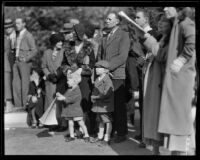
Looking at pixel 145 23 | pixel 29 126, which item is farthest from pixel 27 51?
pixel 145 23

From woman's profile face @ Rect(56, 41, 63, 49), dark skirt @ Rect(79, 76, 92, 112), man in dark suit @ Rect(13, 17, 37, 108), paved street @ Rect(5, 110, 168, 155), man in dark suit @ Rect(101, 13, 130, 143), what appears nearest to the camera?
paved street @ Rect(5, 110, 168, 155)

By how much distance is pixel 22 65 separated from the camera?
9.00m

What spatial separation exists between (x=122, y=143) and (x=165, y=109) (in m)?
1.96

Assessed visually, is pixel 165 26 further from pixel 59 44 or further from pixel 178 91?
pixel 59 44

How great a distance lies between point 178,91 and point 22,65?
15.8 ft

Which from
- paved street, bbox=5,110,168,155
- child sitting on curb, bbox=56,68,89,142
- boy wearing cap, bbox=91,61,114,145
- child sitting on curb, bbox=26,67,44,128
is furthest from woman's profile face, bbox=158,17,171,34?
child sitting on curb, bbox=26,67,44,128

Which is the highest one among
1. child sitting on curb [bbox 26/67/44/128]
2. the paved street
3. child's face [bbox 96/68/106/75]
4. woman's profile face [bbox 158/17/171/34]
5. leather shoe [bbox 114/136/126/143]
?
woman's profile face [bbox 158/17/171/34]

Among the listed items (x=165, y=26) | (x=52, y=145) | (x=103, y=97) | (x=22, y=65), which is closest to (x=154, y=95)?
(x=165, y=26)

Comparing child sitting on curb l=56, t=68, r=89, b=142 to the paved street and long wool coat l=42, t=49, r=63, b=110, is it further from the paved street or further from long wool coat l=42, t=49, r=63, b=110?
long wool coat l=42, t=49, r=63, b=110

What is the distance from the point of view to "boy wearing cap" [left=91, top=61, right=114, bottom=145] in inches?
262

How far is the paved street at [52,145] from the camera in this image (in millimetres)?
6375

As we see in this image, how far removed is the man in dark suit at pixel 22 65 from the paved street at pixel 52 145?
1158 millimetres

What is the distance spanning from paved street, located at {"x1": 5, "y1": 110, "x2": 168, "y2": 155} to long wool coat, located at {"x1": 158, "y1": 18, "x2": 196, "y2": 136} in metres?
1.38

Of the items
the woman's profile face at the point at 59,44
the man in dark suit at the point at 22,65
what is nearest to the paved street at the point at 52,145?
the man in dark suit at the point at 22,65
